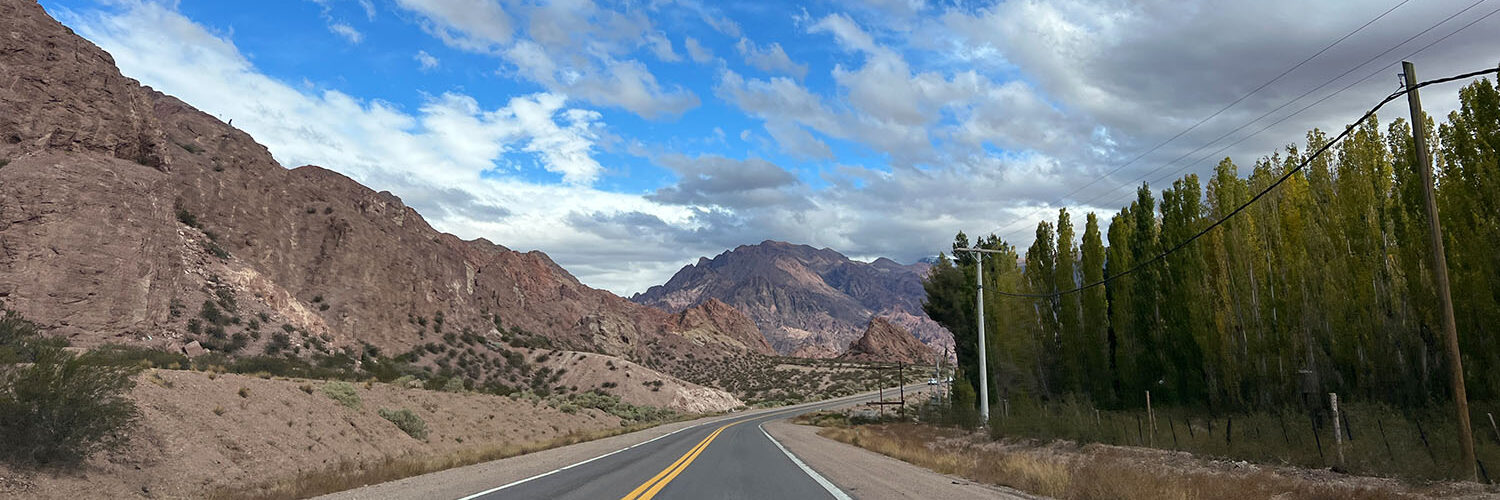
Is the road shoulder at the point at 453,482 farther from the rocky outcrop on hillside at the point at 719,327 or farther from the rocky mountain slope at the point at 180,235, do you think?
the rocky outcrop on hillside at the point at 719,327

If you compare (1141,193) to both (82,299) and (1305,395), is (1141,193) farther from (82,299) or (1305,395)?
(82,299)

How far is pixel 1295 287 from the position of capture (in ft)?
88.9

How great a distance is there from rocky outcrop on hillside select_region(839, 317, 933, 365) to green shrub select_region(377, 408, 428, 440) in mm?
131708

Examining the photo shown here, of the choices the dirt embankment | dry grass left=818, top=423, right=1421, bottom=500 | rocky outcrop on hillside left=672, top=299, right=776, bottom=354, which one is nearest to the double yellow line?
dry grass left=818, top=423, right=1421, bottom=500

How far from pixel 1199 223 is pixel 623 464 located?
25.6 meters

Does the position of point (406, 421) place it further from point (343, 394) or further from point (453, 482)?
point (453, 482)

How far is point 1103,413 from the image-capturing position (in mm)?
34281

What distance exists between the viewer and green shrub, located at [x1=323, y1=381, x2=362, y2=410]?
30.3 m

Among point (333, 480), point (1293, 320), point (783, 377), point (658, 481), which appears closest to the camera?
point (658, 481)

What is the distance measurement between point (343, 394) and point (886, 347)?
148483mm

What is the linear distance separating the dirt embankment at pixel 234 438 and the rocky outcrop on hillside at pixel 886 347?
435ft

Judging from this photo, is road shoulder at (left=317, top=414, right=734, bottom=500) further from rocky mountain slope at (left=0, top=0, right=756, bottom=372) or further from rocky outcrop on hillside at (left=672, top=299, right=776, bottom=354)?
rocky outcrop on hillside at (left=672, top=299, right=776, bottom=354)

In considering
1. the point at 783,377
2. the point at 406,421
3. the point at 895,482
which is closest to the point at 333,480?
the point at 895,482

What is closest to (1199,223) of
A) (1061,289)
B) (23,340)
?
(1061,289)
